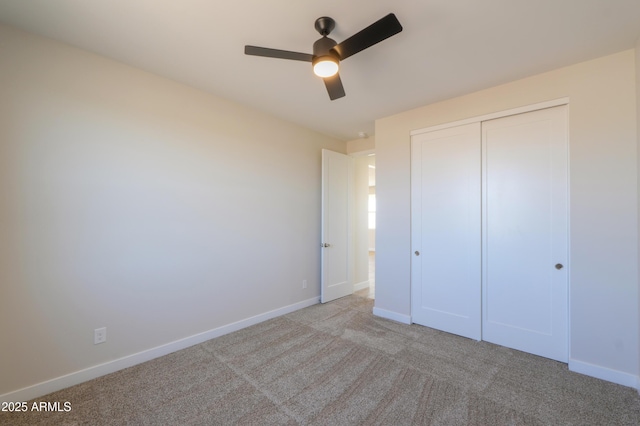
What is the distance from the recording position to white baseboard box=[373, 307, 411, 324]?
3.38 metres

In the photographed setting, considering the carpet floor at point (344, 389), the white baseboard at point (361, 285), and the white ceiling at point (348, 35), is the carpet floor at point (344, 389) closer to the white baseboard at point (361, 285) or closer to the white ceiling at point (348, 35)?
the white baseboard at point (361, 285)

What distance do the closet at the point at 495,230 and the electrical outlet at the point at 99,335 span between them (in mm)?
3143

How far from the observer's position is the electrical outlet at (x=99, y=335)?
7.34 ft

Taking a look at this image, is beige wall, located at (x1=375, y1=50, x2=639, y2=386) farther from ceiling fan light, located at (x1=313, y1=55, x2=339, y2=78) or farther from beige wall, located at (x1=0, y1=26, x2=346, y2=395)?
beige wall, located at (x1=0, y1=26, x2=346, y2=395)

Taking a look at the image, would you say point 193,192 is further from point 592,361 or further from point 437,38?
point 592,361

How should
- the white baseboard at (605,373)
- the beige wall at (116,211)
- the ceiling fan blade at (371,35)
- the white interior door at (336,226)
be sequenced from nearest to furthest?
the ceiling fan blade at (371,35)
the beige wall at (116,211)
the white baseboard at (605,373)
the white interior door at (336,226)

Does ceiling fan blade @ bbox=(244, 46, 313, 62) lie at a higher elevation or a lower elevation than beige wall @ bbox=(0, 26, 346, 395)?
higher

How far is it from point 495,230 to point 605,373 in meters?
1.37

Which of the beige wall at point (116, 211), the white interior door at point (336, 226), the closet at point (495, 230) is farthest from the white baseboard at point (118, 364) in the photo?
the closet at point (495, 230)

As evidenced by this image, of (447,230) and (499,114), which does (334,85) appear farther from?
(447,230)

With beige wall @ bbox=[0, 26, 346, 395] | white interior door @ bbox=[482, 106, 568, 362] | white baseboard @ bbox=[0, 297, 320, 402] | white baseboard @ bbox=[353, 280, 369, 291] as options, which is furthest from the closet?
white baseboard @ bbox=[0, 297, 320, 402]

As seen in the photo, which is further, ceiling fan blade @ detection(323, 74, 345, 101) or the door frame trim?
the door frame trim

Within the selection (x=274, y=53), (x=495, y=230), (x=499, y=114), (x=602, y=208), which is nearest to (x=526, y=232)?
(x=495, y=230)

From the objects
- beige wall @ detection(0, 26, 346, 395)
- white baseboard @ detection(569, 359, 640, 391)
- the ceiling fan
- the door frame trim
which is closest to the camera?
the ceiling fan
